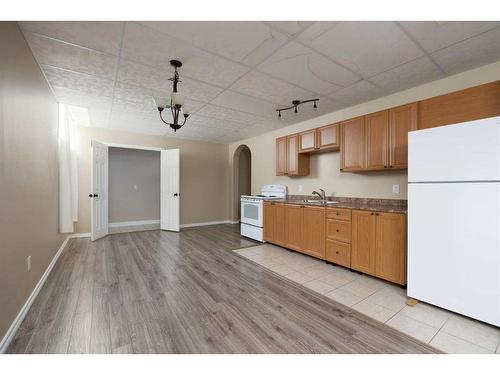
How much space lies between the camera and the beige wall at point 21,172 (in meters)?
1.52

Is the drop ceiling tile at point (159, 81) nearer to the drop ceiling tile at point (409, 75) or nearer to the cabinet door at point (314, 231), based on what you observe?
the drop ceiling tile at point (409, 75)

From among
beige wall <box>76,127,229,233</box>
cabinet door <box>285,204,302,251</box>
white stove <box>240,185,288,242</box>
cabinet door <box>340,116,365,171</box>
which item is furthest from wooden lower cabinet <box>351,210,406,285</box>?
beige wall <box>76,127,229,233</box>

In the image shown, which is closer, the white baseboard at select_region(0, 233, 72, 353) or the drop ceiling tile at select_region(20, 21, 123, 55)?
the white baseboard at select_region(0, 233, 72, 353)

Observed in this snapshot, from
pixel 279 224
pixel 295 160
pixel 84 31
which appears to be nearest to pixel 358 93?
pixel 295 160

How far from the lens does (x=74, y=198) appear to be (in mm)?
3936

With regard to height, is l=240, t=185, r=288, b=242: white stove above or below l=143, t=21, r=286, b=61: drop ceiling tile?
below

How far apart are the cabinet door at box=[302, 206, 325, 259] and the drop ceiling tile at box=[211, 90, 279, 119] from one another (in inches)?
68.9

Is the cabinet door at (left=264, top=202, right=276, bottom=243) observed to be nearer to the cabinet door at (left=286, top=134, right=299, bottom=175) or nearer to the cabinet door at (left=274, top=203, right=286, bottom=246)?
the cabinet door at (left=274, top=203, right=286, bottom=246)

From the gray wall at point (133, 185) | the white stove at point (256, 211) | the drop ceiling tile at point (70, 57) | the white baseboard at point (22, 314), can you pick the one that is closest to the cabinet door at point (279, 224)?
the white stove at point (256, 211)

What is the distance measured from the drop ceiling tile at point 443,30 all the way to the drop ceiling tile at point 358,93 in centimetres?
79

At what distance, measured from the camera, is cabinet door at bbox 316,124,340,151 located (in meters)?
3.43
